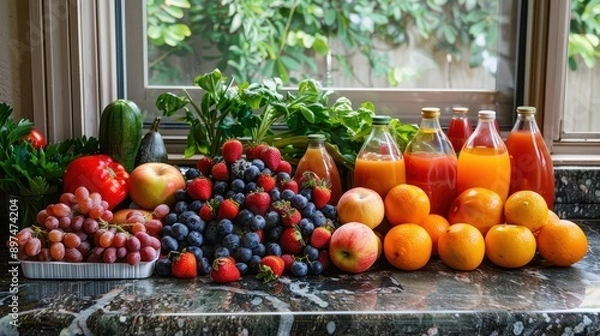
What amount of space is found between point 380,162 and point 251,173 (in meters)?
0.23

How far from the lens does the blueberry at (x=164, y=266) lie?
1.29 metres

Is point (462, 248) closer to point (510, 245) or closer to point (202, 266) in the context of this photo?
point (510, 245)

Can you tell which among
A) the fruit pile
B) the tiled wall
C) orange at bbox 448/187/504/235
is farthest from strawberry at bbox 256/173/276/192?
the tiled wall

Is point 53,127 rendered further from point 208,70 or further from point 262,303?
point 262,303

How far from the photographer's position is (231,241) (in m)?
1.30

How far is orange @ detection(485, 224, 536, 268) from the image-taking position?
4.35 ft

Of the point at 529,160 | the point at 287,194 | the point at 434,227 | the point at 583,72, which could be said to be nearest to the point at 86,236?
the point at 287,194

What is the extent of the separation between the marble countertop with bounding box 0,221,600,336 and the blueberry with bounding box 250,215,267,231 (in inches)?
3.2

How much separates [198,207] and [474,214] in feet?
1.55

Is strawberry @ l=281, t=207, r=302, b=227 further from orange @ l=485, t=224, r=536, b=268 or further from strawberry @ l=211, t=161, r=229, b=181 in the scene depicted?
orange @ l=485, t=224, r=536, b=268

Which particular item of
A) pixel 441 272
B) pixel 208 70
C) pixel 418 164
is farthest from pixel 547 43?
pixel 208 70

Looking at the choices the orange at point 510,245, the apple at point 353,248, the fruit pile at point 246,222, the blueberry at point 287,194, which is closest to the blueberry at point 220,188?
the fruit pile at point 246,222

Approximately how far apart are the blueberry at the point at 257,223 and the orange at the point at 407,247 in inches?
8.3

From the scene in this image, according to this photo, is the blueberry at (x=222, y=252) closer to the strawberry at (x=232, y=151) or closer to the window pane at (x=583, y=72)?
the strawberry at (x=232, y=151)
